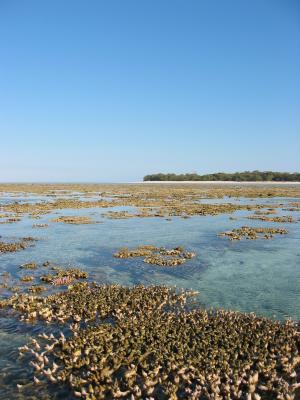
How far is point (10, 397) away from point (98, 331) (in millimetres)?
3716

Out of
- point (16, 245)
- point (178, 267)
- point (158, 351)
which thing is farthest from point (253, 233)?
point (158, 351)

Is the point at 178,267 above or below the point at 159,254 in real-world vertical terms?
below

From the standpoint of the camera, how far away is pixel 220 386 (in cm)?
1009

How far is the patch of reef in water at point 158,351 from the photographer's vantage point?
33.4 ft

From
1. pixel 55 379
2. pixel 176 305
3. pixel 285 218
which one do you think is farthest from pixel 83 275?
pixel 285 218

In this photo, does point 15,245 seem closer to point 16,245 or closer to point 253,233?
point 16,245

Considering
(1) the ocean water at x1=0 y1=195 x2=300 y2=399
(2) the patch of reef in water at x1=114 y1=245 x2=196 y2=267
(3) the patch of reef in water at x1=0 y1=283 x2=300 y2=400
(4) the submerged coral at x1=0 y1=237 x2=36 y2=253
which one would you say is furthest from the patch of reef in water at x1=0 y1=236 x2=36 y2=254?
(3) the patch of reef in water at x1=0 y1=283 x2=300 y2=400

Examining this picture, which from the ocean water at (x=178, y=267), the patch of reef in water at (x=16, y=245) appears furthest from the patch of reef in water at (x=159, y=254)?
the patch of reef in water at (x=16, y=245)

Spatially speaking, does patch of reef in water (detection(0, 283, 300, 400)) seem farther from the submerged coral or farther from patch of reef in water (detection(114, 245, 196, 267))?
the submerged coral

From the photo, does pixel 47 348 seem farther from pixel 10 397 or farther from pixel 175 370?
pixel 175 370

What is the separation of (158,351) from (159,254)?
50.5ft

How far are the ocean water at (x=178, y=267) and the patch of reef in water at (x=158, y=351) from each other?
0.85 metres

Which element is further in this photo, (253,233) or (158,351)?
(253,233)

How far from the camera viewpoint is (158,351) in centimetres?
1186
